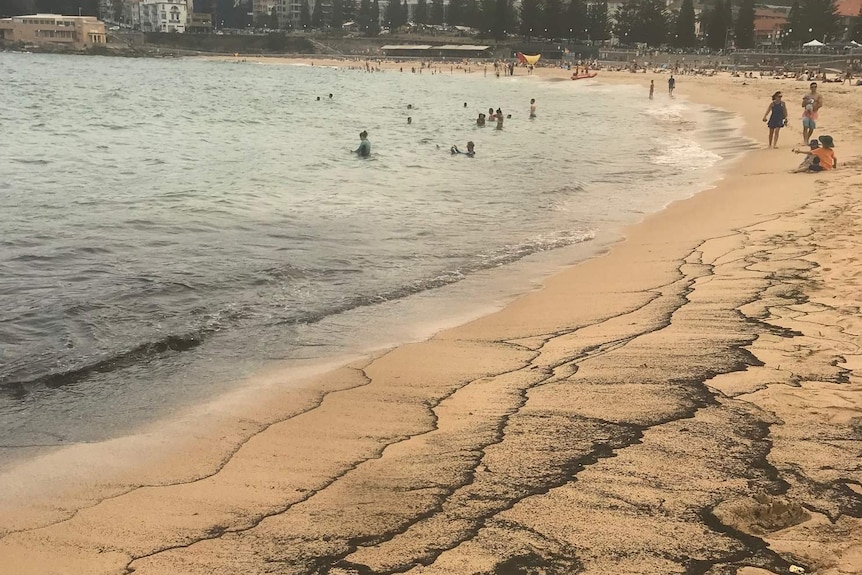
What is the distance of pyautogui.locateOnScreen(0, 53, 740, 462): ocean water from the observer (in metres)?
6.48

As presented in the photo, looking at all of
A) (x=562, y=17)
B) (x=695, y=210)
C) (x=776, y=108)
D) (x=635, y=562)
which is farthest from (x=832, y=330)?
(x=562, y=17)

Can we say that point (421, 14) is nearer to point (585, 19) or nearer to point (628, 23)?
point (585, 19)

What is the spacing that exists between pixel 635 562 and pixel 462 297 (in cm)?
601

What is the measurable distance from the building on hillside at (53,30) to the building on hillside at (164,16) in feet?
92.6

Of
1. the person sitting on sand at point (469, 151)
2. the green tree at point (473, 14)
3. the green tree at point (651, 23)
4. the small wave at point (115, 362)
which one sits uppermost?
the green tree at point (473, 14)

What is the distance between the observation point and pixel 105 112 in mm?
40031

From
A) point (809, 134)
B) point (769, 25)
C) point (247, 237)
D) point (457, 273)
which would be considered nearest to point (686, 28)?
point (769, 25)

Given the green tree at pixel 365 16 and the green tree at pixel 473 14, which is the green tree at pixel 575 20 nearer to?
the green tree at pixel 473 14

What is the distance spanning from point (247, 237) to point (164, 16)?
202642 millimetres

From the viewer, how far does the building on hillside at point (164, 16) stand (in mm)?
188375

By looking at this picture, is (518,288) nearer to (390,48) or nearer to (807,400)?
(807,400)

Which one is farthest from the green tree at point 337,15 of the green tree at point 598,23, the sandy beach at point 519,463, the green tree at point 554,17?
the sandy beach at point 519,463

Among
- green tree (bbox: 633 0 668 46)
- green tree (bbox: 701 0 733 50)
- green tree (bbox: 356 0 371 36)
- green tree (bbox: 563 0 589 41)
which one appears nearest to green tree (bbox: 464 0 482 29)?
green tree (bbox: 563 0 589 41)

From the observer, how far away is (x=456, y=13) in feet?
571
